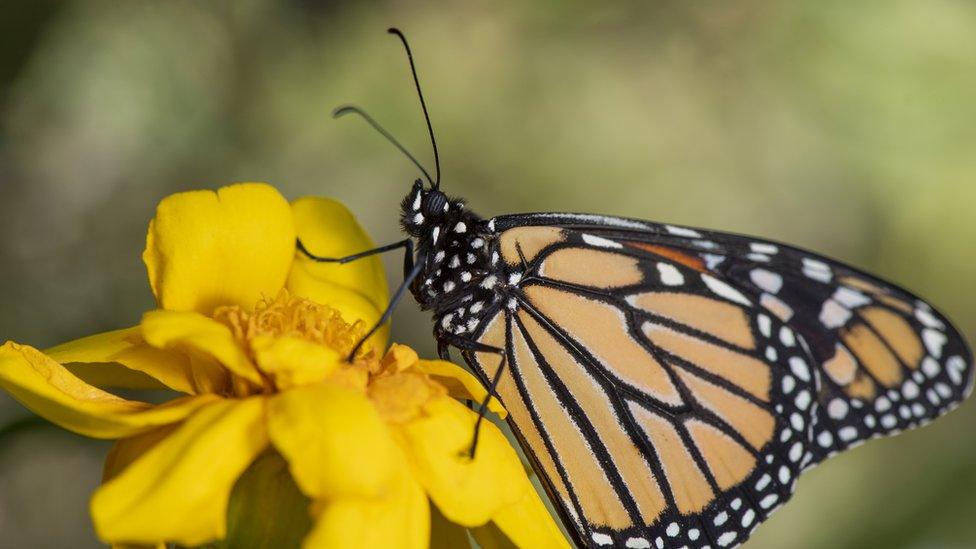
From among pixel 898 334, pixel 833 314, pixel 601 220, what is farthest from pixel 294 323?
pixel 898 334

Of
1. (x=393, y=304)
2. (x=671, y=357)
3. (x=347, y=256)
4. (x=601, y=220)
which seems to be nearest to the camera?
(x=393, y=304)

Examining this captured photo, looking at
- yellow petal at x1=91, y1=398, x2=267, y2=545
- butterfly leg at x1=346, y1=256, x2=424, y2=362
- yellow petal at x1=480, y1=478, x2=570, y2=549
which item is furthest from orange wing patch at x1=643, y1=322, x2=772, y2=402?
yellow petal at x1=91, y1=398, x2=267, y2=545

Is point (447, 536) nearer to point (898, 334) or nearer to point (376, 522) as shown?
point (376, 522)

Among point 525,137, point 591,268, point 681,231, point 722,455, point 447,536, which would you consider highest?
point 525,137

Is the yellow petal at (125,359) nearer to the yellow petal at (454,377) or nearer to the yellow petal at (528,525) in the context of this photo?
the yellow petal at (454,377)

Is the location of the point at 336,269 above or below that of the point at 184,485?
above
